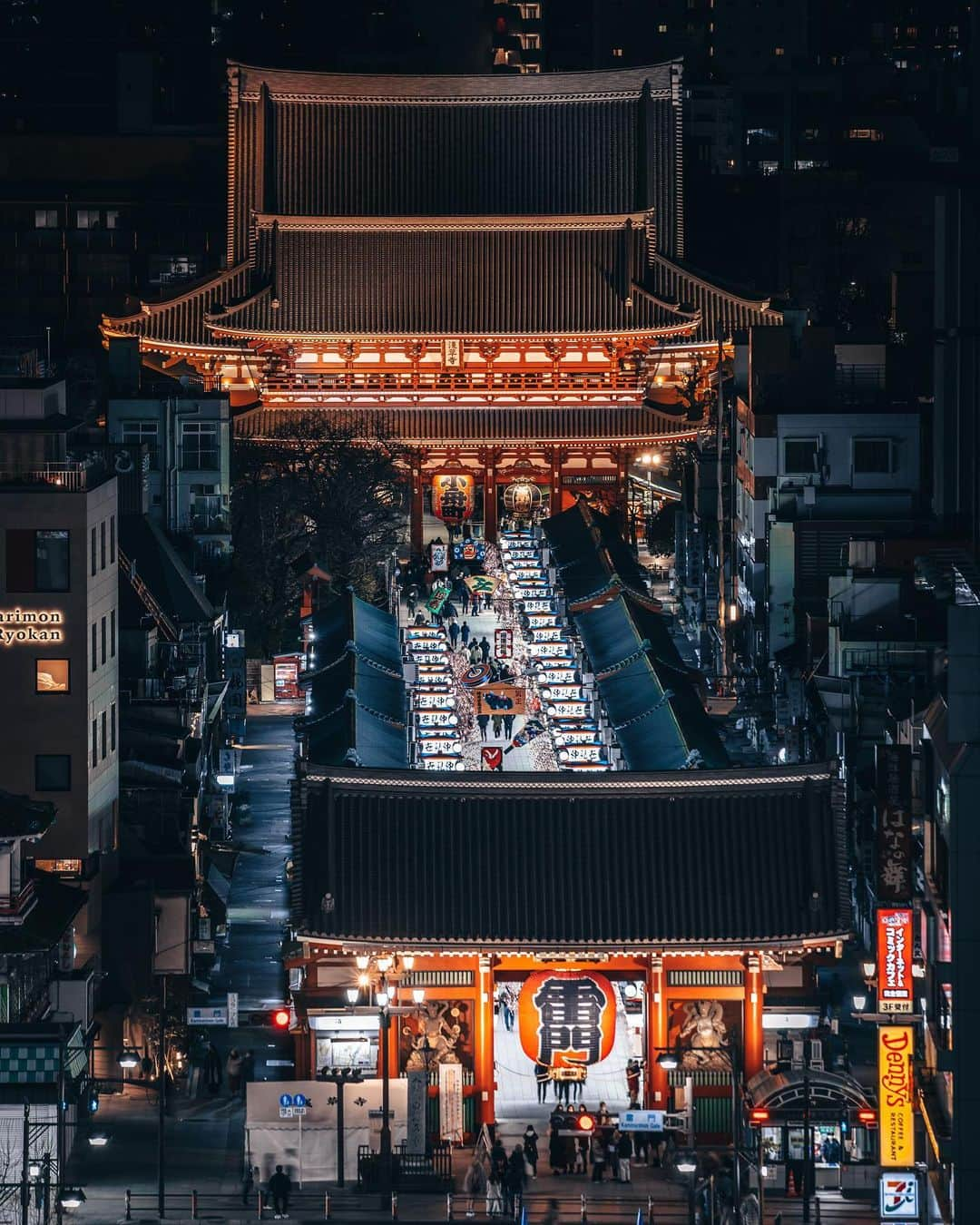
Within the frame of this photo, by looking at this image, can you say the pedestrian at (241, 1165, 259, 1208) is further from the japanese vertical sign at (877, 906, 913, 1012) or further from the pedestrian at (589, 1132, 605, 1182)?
the japanese vertical sign at (877, 906, 913, 1012)

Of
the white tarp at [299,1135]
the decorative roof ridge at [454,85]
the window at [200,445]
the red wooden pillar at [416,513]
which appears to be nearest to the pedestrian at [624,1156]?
the white tarp at [299,1135]

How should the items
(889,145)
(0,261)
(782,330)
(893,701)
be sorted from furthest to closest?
(889,145) < (0,261) < (782,330) < (893,701)

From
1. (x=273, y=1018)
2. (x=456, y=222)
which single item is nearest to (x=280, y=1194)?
(x=273, y=1018)

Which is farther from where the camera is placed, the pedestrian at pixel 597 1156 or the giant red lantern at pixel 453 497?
the giant red lantern at pixel 453 497

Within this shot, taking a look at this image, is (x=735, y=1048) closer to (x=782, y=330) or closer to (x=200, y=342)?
(x=782, y=330)

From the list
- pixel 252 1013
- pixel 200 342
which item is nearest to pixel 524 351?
pixel 200 342

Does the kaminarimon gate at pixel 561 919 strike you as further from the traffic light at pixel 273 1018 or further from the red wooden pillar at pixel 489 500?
the red wooden pillar at pixel 489 500
